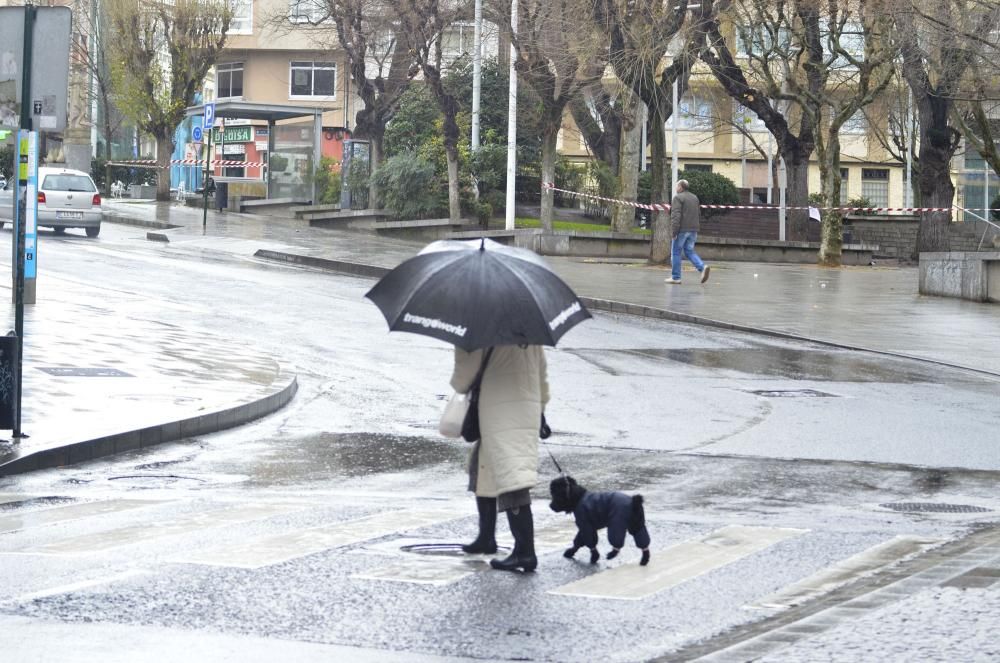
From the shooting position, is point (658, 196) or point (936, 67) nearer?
point (658, 196)

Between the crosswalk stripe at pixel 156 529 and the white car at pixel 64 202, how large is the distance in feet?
85.2

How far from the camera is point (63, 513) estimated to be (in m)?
8.85

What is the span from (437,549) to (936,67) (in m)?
28.0

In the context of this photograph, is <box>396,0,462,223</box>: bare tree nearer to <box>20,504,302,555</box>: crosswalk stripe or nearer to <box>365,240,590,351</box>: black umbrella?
<box>20,504,302,555</box>: crosswalk stripe

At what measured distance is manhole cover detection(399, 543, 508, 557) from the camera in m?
7.62

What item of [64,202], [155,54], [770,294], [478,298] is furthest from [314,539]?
[155,54]

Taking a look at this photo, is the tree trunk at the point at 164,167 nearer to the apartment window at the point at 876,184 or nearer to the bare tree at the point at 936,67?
the bare tree at the point at 936,67

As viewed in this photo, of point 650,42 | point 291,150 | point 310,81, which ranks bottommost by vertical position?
point 291,150

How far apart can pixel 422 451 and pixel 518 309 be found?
4.68 m

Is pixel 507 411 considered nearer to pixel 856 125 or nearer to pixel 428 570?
pixel 428 570

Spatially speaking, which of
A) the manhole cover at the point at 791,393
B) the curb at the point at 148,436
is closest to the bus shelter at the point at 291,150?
the manhole cover at the point at 791,393

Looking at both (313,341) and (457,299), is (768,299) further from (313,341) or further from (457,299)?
(457,299)

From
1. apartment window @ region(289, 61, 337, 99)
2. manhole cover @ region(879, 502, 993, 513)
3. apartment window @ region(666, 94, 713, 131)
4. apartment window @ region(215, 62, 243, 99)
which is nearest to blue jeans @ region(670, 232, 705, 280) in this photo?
manhole cover @ region(879, 502, 993, 513)

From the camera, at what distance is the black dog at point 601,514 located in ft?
23.5
